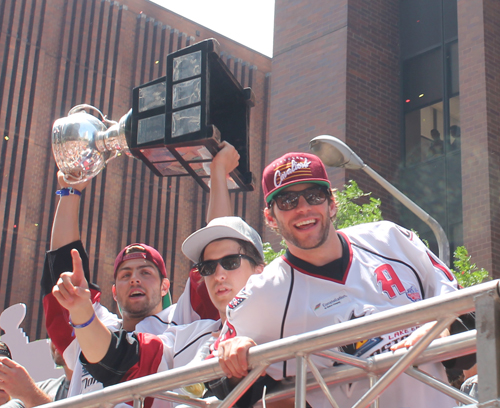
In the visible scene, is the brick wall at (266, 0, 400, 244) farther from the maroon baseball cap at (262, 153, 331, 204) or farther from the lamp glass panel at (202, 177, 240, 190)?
the maroon baseball cap at (262, 153, 331, 204)

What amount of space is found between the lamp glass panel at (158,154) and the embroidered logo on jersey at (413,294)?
6.74 feet

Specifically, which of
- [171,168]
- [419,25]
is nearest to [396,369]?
[171,168]

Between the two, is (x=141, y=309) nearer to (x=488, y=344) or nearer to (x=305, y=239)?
(x=305, y=239)

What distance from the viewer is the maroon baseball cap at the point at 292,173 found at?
298cm

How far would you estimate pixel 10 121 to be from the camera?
22359 mm

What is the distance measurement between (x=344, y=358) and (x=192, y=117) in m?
2.16

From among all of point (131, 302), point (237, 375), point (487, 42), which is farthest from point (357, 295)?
point (487, 42)

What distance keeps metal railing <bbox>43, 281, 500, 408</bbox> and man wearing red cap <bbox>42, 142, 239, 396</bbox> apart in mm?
1234

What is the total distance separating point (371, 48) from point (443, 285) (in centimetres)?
1350

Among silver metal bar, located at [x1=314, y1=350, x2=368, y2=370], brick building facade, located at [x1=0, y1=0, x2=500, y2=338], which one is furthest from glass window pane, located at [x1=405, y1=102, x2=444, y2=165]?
silver metal bar, located at [x1=314, y1=350, x2=368, y2=370]

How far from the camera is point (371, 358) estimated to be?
263cm

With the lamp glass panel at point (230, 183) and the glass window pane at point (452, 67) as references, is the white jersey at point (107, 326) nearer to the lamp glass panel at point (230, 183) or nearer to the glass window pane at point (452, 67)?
the lamp glass panel at point (230, 183)

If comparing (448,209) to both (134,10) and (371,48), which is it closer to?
(371,48)

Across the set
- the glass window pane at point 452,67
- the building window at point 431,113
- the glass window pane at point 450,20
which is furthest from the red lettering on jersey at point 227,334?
the glass window pane at point 450,20
